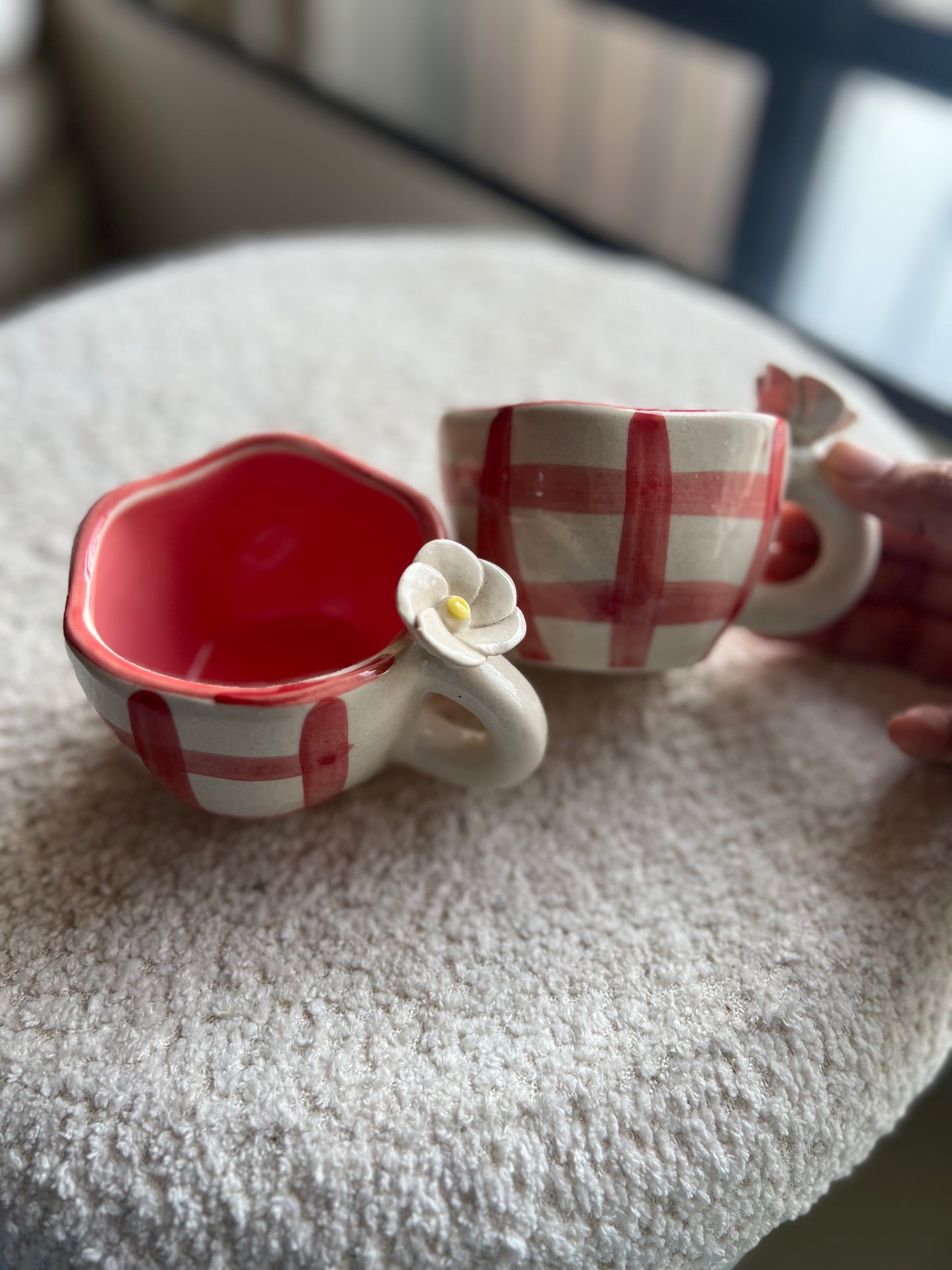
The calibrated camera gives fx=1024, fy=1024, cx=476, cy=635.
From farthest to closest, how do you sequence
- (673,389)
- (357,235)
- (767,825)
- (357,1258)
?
(357,235) < (673,389) < (767,825) < (357,1258)

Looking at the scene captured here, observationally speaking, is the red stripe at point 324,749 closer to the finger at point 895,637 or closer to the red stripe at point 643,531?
the red stripe at point 643,531

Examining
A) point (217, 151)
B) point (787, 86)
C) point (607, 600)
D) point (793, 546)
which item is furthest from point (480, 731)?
point (217, 151)

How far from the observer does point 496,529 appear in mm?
367

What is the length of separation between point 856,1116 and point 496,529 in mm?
229

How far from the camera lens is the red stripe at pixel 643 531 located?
0.34 metres

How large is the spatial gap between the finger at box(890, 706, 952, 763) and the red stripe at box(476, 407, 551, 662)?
0.15 metres

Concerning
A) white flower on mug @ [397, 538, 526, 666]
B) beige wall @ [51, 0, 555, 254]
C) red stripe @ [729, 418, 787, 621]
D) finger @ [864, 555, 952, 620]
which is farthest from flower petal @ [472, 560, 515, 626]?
beige wall @ [51, 0, 555, 254]

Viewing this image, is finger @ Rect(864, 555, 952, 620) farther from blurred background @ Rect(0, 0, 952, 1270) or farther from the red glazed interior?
blurred background @ Rect(0, 0, 952, 1270)

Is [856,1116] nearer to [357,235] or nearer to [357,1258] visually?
[357,1258]

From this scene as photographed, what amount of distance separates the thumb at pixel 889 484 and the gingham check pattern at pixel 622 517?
45 millimetres

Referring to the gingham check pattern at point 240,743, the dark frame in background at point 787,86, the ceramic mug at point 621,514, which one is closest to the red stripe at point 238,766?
the gingham check pattern at point 240,743

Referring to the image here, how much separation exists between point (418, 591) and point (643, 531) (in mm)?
87

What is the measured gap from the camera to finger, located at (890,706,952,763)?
15.8 inches

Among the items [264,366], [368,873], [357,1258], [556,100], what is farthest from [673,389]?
[556,100]
